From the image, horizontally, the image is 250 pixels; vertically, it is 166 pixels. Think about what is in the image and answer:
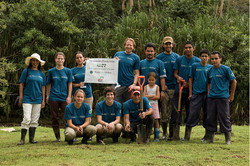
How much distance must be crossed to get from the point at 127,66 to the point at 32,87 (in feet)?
6.39

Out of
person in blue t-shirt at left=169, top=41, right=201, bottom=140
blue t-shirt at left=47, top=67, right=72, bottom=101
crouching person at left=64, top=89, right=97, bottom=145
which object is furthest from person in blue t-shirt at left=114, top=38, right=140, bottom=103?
blue t-shirt at left=47, top=67, right=72, bottom=101

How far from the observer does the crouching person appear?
6160 millimetres

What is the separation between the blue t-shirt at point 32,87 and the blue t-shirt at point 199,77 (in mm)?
3006

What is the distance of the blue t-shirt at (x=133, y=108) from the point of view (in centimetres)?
643

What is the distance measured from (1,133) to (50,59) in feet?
15.5

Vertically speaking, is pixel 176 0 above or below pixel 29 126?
above

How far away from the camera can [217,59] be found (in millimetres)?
6543

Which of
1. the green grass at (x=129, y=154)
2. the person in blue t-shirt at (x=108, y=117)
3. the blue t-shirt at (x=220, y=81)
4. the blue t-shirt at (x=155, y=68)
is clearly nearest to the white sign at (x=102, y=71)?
the blue t-shirt at (x=155, y=68)

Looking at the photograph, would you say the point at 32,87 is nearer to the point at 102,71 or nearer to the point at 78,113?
the point at 78,113

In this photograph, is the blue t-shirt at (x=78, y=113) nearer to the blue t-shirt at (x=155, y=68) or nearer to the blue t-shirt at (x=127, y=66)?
the blue t-shirt at (x=127, y=66)

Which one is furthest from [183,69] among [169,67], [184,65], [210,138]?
[210,138]

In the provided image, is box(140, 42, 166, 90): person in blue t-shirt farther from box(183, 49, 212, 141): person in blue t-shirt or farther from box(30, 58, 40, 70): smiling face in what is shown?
box(30, 58, 40, 70): smiling face

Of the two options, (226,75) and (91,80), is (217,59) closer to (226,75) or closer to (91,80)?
(226,75)

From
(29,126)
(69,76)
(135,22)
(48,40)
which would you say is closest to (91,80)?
(69,76)
